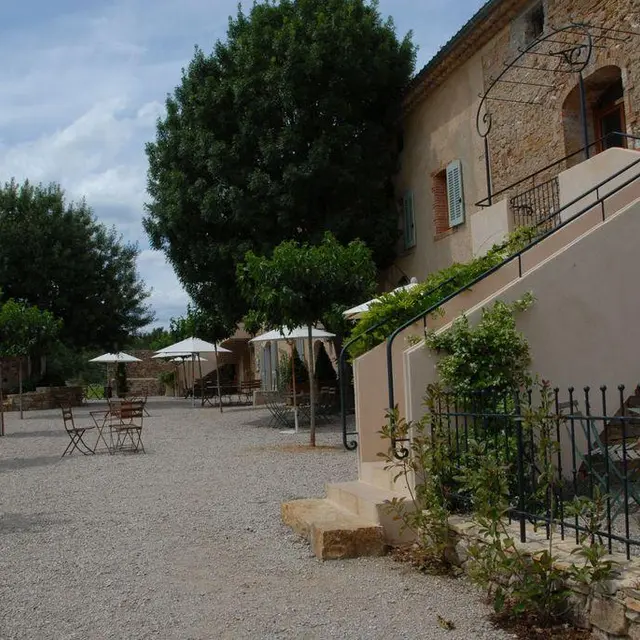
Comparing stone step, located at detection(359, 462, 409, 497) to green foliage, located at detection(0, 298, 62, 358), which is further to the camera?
green foliage, located at detection(0, 298, 62, 358)

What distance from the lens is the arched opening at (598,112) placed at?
12.3 metres

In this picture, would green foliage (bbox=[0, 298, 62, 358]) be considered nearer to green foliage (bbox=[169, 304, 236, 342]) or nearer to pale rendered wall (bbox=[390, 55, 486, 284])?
green foliage (bbox=[169, 304, 236, 342])

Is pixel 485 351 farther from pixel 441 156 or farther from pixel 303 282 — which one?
pixel 441 156

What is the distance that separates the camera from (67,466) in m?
11.9

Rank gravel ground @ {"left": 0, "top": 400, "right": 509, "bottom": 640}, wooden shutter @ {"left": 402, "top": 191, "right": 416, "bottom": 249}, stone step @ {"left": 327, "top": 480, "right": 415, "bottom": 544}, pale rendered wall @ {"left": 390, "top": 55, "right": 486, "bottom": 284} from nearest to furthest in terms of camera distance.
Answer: gravel ground @ {"left": 0, "top": 400, "right": 509, "bottom": 640} < stone step @ {"left": 327, "top": 480, "right": 415, "bottom": 544} < pale rendered wall @ {"left": 390, "top": 55, "right": 486, "bottom": 284} < wooden shutter @ {"left": 402, "top": 191, "right": 416, "bottom": 249}

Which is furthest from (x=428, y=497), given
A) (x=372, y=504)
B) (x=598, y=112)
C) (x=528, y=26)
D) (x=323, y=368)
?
(x=323, y=368)

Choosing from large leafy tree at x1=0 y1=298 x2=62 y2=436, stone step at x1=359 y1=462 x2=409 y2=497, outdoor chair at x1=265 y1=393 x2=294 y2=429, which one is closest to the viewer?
stone step at x1=359 y1=462 x2=409 y2=497

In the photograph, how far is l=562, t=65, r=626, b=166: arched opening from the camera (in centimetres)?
1227

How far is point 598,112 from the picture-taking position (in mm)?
12836

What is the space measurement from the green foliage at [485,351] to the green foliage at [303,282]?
5.95m

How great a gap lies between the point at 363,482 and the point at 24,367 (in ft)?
87.1

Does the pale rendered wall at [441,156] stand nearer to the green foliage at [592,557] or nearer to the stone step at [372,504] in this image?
the stone step at [372,504]

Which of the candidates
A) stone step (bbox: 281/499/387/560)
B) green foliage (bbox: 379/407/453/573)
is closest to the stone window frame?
green foliage (bbox: 379/407/453/573)

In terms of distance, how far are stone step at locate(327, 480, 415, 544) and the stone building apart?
6005 millimetres
